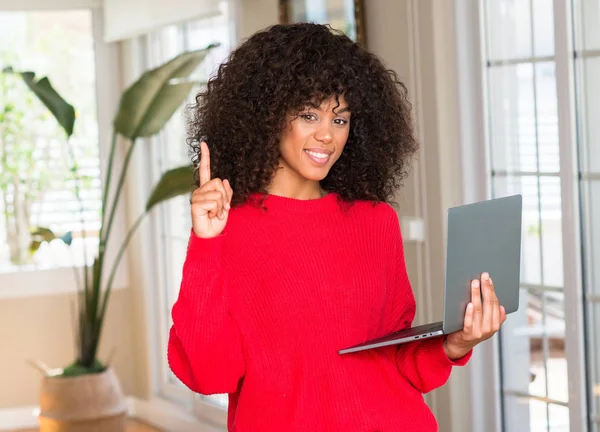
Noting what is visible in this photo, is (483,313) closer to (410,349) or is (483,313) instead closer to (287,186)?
(410,349)

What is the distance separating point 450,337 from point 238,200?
48cm

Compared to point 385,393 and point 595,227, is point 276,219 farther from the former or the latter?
point 595,227

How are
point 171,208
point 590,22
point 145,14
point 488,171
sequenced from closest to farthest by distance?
point 590,22
point 488,171
point 145,14
point 171,208

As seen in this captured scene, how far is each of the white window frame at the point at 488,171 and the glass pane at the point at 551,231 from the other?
0.24 feet

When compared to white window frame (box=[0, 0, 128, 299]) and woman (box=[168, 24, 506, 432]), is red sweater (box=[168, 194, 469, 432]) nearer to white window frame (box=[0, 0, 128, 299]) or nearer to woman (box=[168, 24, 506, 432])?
woman (box=[168, 24, 506, 432])

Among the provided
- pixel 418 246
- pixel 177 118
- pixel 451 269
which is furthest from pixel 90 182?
pixel 451 269

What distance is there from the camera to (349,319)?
1.87 metres

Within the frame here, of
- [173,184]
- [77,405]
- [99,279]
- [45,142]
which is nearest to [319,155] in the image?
[173,184]

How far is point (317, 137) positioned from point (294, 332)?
0.37 metres

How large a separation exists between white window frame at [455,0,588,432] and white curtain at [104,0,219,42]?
5.21 ft

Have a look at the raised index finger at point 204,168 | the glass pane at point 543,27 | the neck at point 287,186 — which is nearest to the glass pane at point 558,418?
the glass pane at point 543,27

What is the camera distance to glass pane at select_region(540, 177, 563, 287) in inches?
122

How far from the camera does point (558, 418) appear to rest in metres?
3.19

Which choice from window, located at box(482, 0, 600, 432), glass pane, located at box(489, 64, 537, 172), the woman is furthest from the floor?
the woman
